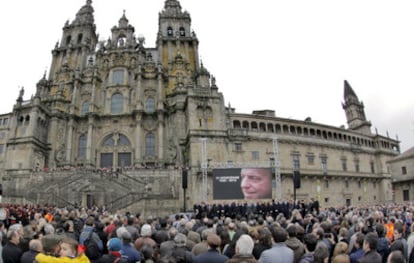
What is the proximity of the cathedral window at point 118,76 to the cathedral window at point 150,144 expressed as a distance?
9.76 metres

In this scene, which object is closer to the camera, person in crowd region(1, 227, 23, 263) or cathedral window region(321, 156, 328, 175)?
person in crowd region(1, 227, 23, 263)

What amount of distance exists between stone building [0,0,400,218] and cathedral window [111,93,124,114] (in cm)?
16

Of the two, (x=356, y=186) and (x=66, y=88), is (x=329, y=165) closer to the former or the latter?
(x=356, y=186)

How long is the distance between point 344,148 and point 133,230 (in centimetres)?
4718

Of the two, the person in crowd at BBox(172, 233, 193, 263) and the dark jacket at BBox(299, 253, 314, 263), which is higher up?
the person in crowd at BBox(172, 233, 193, 263)

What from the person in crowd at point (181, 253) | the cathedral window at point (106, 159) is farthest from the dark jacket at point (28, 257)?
the cathedral window at point (106, 159)

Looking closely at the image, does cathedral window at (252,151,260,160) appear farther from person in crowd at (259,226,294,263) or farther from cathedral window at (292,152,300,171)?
person in crowd at (259,226,294,263)

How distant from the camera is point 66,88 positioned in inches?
1935

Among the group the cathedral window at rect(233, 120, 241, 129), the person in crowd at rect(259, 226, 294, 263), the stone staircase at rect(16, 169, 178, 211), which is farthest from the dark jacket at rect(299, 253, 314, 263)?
the cathedral window at rect(233, 120, 241, 129)

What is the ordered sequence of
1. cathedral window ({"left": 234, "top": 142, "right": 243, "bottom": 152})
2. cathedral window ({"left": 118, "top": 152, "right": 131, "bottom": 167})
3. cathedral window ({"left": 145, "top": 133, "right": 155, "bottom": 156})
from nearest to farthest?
cathedral window ({"left": 234, "top": 142, "right": 243, "bottom": 152}), cathedral window ({"left": 118, "top": 152, "right": 131, "bottom": 167}), cathedral window ({"left": 145, "top": 133, "right": 155, "bottom": 156})

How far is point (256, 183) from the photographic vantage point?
29.3 m

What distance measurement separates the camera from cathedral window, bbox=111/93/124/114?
4777 centimetres

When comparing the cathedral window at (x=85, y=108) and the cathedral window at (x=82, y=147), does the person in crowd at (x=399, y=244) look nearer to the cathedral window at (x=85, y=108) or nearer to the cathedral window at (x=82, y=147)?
the cathedral window at (x=82, y=147)

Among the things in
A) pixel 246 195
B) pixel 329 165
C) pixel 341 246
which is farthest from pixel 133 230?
pixel 329 165
